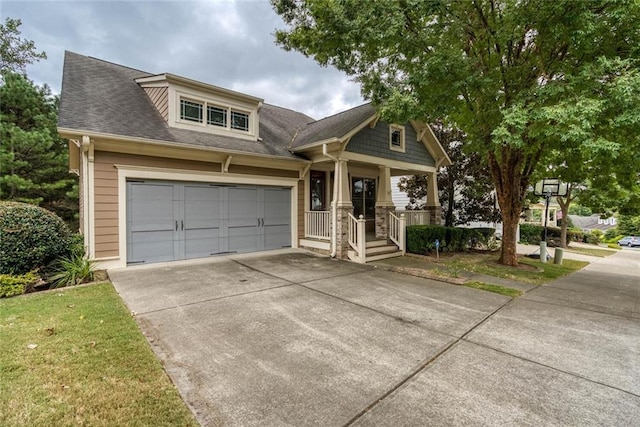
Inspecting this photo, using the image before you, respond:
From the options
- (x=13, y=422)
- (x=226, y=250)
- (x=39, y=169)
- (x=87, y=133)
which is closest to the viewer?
(x=13, y=422)

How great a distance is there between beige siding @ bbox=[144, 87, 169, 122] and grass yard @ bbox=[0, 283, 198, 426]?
→ 236 inches

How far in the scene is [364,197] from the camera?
12648 mm

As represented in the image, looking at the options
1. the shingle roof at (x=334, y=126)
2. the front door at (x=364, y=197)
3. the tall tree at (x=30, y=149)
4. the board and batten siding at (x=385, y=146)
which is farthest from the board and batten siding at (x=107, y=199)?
the front door at (x=364, y=197)

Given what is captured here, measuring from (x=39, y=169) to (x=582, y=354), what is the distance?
17439mm

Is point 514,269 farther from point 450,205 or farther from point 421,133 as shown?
point 421,133

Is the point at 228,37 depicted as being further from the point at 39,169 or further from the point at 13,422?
the point at 13,422

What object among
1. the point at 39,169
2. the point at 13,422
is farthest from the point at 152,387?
the point at 39,169

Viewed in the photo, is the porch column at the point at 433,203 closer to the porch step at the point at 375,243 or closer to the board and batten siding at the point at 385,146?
the board and batten siding at the point at 385,146

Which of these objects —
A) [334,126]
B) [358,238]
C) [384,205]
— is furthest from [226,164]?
[384,205]

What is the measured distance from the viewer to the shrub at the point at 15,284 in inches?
200

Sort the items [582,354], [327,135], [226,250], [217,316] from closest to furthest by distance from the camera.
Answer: [582,354] → [217,316] → [226,250] → [327,135]

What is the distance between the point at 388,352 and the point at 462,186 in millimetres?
12583

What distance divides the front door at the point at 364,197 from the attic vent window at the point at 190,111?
Answer: 6348 millimetres

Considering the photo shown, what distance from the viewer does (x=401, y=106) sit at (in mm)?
7117
